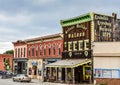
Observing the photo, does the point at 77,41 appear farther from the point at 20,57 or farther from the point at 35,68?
the point at 20,57

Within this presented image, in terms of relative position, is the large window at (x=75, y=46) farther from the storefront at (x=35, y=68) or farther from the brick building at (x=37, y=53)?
the storefront at (x=35, y=68)

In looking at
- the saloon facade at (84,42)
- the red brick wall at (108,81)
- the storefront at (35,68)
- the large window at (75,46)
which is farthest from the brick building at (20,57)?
the red brick wall at (108,81)

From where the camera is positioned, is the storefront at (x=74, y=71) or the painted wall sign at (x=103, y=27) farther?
the painted wall sign at (x=103, y=27)

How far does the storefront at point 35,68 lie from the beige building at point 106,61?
19647mm

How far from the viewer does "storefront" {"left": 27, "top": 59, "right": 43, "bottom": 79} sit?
213ft

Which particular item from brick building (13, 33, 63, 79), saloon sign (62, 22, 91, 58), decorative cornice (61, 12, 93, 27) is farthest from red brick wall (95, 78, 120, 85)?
brick building (13, 33, 63, 79)

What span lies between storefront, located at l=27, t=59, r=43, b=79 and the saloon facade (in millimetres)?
9940

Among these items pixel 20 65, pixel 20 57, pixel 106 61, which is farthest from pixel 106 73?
pixel 20 65

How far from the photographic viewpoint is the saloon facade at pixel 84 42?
157 ft

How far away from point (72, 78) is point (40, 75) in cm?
1537

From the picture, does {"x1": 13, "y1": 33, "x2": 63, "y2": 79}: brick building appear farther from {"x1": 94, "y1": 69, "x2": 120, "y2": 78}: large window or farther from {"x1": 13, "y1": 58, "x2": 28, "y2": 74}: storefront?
{"x1": 94, "y1": 69, "x2": 120, "y2": 78}: large window

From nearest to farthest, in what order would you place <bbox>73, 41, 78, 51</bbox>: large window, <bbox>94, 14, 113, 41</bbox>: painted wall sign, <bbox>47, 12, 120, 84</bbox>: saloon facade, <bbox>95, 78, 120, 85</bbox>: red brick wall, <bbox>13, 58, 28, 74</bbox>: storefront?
<bbox>95, 78, 120, 85</bbox>: red brick wall
<bbox>47, 12, 120, 84</bbox>: saloon facade
<bbox>94, 14, 113, 41</bbox>: painted wall sign
<bbox>73, 41, 78, 51</bbox>: large window
<bbox>13, 58, 28, 74</bbox>: storefront

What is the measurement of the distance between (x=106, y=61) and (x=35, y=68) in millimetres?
25203

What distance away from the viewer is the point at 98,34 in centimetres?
4925
